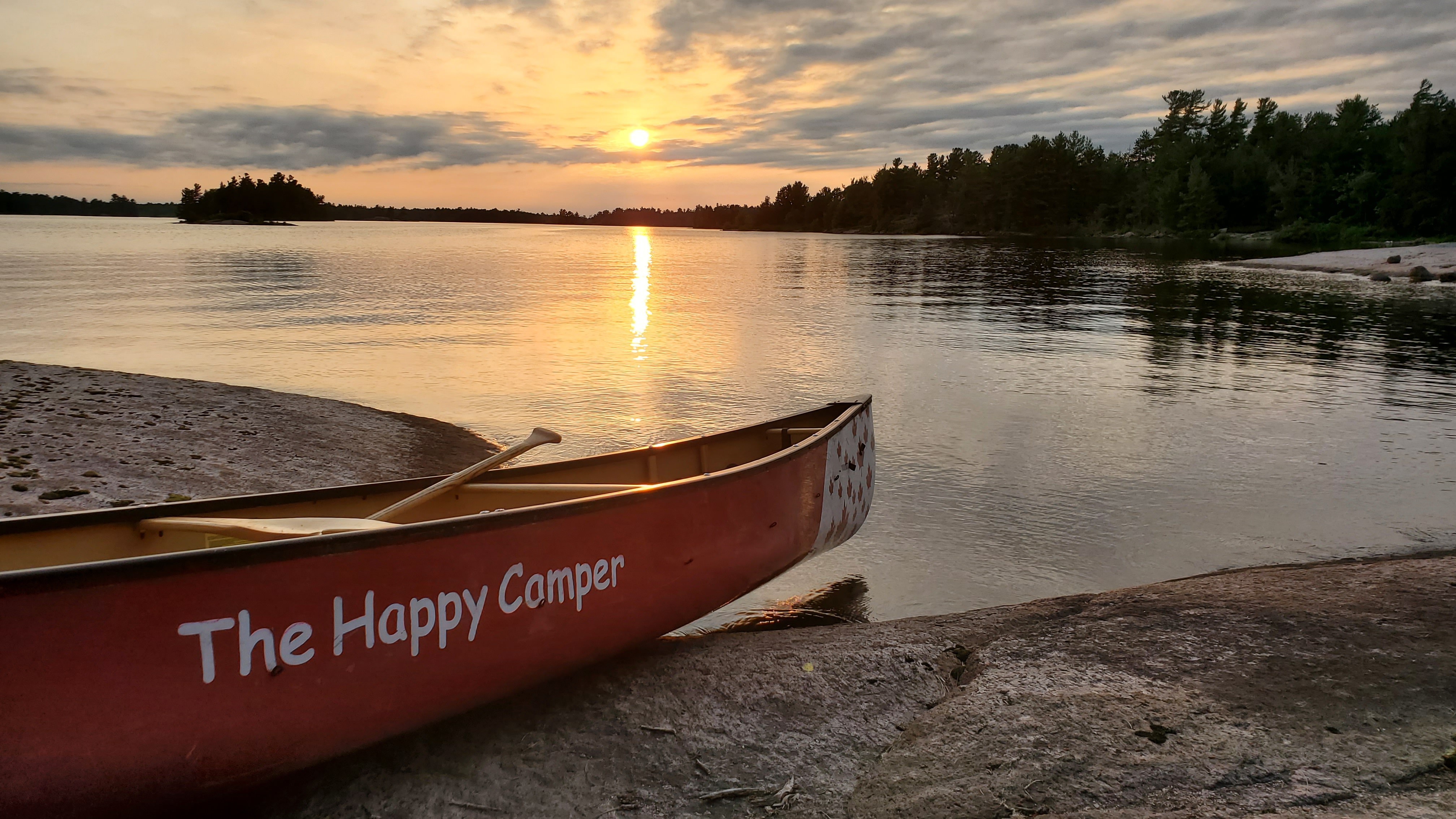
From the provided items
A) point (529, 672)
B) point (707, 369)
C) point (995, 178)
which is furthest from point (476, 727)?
point (995, 178)

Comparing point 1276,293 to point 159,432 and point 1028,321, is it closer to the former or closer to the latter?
point 1028,321

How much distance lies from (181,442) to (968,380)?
11.2 metres

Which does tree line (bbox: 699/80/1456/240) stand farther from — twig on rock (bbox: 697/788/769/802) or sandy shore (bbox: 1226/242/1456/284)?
twig on rock (bbox: 697/788/769/802)

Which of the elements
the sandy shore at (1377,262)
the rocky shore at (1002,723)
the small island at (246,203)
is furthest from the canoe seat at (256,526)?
the small island at (246,203)

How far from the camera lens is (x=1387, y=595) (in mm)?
5148

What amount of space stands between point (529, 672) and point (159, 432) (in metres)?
6.49

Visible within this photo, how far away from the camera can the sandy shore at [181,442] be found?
673 cm

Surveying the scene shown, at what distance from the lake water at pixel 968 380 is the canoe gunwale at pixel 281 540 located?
1.85 meters

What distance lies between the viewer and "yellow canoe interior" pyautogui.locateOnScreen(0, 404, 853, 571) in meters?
3.67

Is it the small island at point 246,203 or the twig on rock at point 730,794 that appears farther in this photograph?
the small island at point 246,203

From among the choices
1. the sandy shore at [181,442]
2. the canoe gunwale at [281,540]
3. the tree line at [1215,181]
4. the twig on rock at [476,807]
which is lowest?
the twig on rock at [476,807]

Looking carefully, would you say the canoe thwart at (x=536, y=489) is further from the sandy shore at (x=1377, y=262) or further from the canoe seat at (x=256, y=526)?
the sandy shore at (x=1377, y=262)

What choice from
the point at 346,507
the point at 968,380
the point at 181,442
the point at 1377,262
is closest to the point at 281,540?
the point at 346,507

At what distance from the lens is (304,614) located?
322cm
